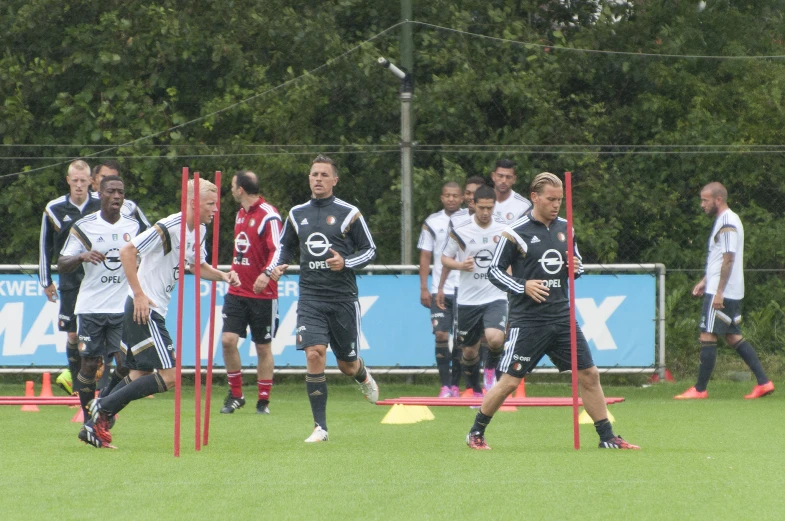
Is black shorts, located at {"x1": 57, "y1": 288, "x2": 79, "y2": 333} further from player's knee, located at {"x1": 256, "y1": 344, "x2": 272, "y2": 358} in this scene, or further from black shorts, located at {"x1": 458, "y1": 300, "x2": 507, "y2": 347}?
black shorts, located at {"x1": 458, "y1": 300, "x2": 507, "y2": 347}

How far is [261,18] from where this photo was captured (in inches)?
657

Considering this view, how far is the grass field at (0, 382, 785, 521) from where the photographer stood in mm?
5738

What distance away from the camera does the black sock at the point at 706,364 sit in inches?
519

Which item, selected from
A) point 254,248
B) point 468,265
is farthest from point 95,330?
point 468,265

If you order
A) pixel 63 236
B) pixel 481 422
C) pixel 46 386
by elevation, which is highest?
pixel 63 236

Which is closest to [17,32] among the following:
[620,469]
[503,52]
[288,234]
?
[503,52]

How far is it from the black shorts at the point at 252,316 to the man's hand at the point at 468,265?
179cm

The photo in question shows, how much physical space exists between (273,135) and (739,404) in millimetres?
6739

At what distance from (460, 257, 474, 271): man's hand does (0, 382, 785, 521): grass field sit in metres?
1.51

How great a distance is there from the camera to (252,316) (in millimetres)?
11703

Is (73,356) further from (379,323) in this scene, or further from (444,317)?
(444,317)

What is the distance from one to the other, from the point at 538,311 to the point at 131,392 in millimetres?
2683

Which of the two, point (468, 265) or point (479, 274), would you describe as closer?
point (468, 265)

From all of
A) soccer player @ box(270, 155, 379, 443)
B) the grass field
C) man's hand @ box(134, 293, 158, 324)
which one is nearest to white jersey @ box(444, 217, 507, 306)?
the grass field
